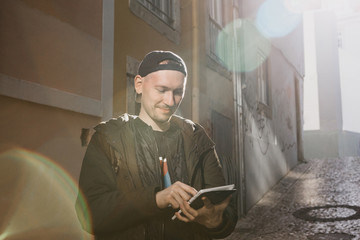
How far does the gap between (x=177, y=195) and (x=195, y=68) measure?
611cm

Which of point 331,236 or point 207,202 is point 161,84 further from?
point 331,236

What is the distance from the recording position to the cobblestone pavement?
25.4ft

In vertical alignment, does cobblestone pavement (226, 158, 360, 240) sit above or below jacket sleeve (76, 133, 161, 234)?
below

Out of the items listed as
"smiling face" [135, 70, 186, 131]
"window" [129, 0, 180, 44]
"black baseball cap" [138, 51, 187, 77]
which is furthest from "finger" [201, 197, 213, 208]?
"window" [129, 0, 180, 44]

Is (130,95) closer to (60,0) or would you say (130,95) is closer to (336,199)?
(60,0)

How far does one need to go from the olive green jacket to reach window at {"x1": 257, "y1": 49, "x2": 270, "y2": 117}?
9543mm

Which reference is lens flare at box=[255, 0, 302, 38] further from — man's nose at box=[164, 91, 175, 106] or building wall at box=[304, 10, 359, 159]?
man's nose at box=[164, 91, 175, 106]

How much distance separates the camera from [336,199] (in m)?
9.98

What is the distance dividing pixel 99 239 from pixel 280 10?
14086 mm

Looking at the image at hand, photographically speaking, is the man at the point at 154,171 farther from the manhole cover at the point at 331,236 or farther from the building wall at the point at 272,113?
the building wall at the point at 272,113

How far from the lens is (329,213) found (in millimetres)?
8906

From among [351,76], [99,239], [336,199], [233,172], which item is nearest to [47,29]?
[99,239]

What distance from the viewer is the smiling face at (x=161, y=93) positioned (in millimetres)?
2021

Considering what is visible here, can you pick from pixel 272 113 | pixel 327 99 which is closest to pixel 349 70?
pixel 327 99
